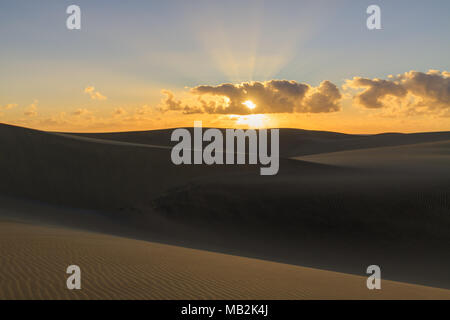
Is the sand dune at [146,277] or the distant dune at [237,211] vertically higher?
the distant dune at [237,211]

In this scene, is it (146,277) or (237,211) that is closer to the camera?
(146,277)

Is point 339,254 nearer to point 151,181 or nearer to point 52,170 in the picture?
point 151,181

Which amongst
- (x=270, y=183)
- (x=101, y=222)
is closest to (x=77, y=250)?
(x=101, y=222)

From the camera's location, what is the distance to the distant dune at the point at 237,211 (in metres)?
12.6

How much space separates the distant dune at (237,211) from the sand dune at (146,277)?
8 cm

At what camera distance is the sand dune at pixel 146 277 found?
6.34 meters

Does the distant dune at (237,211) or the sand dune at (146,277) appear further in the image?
the distant dune at (237,211)

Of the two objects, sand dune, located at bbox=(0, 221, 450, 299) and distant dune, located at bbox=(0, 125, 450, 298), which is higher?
distant dune, located at bbox=(0, 125, 450, 298)

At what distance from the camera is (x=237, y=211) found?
2041 cm

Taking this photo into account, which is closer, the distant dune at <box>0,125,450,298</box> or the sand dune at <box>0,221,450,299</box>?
the sand dune at <box>0,221,450,299</box>

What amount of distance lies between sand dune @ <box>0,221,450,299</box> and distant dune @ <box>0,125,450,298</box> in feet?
0.27

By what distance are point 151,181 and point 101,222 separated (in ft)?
29.1

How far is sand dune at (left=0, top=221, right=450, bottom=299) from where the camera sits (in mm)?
6340

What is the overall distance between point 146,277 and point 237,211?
13.2 meters
